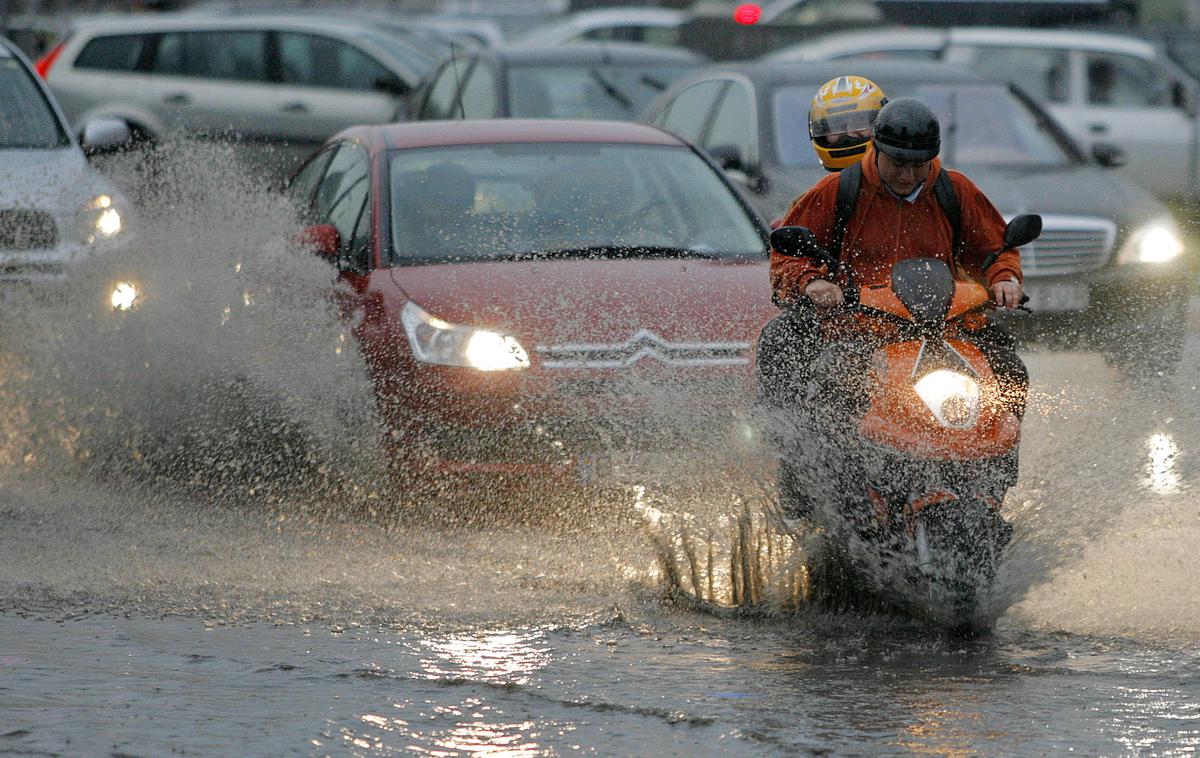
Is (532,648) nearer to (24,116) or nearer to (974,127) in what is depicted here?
(24,116)

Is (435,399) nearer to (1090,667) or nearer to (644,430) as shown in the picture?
(644,430)

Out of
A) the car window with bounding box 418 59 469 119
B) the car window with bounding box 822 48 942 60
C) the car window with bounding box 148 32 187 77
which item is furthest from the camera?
the car window with bounding box 148 32 187 77

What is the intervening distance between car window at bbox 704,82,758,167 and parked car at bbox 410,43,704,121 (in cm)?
185

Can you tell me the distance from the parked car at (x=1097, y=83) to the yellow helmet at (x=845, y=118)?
9928mm

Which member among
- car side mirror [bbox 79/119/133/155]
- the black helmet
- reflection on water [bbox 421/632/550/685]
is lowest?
reflection on water [bbox 421/632/550/685]

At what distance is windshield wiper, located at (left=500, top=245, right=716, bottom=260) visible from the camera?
7.82 meters

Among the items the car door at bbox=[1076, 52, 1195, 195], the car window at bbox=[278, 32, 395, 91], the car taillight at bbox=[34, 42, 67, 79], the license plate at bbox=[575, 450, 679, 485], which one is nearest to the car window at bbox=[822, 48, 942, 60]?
the car door at bbox=[1076, 52, 1195, 195]

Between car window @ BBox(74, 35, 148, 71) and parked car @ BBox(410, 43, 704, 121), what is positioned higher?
car window @ BBox(74, 35, 148, 71)

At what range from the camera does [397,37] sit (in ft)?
62.0

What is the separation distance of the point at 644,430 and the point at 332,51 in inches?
442

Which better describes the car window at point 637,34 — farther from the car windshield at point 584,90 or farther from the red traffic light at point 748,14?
the car windshield at point 584,90

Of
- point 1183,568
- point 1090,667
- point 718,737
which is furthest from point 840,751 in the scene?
point 1183,568

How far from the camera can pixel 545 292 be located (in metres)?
7.38

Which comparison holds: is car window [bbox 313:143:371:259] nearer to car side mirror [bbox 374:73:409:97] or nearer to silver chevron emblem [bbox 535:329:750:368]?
silver chevron emblem [bbox 535:329:750:368]
